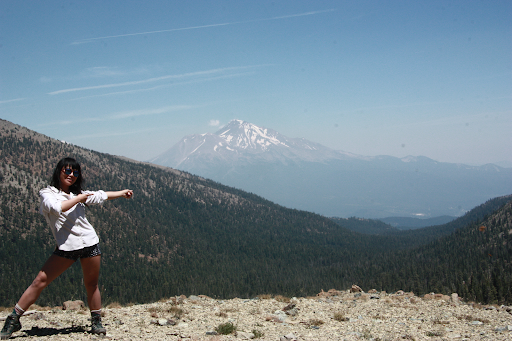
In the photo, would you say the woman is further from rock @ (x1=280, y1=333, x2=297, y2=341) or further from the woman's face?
rock @ (x1=280, y1=333, x2=297, y2=341)

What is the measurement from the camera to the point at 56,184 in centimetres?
773

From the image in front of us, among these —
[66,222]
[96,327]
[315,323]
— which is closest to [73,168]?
[66,222]

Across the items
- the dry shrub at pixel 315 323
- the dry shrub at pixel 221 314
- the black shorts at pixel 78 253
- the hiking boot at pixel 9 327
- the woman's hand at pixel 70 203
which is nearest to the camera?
the woman's hand at pixel 70 203

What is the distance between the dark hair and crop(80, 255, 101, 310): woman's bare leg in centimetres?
175

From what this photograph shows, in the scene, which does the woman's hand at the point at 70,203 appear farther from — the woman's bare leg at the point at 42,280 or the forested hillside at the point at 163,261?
the forested hillside at the point at 163,261

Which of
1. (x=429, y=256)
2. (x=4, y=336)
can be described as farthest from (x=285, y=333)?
(x=429, y=256)

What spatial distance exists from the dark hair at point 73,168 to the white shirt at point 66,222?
0.59ft

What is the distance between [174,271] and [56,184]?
137 m

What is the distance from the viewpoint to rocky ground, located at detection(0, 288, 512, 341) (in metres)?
9.14

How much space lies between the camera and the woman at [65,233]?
7215mm

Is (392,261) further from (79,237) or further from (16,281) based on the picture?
(79,237)

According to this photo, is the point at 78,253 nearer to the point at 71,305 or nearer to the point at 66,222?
the point at 66,222

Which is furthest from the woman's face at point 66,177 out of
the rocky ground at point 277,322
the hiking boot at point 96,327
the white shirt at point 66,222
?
the rocky ground at point 277,322

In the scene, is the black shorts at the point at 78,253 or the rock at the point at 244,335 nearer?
the black shorts at the point at 78,253
